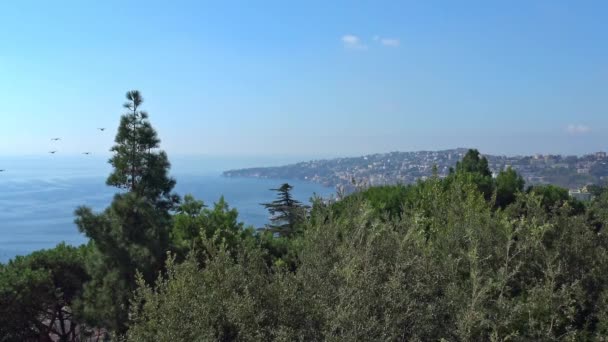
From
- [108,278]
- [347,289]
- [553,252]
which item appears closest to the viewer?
[347,289]

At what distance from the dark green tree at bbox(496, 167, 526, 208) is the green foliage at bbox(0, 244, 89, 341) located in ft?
60.3

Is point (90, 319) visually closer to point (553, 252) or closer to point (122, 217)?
point (122, 217)

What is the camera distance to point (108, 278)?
22.7 feet

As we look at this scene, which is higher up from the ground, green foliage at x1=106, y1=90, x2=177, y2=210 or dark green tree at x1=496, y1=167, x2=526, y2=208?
green foliage at x1=106, y1=90, x2=177, y2=210

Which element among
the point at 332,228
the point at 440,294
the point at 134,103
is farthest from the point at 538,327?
the point at 134,103

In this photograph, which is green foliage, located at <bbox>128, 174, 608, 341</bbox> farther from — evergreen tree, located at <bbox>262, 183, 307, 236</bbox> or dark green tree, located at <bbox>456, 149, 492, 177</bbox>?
dark green tree, located at <bbox>456, 149, 492, 177</bbox>

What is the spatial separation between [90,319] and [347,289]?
4.82m

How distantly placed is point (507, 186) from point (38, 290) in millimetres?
20798

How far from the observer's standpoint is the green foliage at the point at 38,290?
7.38 m

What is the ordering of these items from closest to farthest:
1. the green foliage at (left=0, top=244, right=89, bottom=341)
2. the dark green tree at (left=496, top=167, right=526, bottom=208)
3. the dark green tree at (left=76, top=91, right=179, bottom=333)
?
the dark green tree at (left=76, top=91, right=179, bottom=333), the green foliage at (left=0, top=244, right=89, bottom=341), the dark green tree at (left=496, top=167, right=526, bottom=208)

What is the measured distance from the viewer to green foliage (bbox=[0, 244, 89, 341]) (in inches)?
291

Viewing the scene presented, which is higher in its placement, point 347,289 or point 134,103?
point 134,103

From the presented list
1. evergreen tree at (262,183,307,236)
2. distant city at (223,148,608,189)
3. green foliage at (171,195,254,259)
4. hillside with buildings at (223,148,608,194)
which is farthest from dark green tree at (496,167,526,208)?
distant city at (223,148,608,189)

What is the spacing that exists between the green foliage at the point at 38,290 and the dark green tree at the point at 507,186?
1837cm
